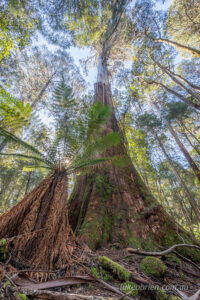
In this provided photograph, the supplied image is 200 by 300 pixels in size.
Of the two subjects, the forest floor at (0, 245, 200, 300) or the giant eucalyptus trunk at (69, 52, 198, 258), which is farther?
the giant eucalyptus trunk at (69, 52, 198, 258)

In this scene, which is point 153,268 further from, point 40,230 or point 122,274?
point 40,230

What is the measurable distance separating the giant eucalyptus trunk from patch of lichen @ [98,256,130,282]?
1.88 feet

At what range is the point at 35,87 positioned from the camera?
1193 cm

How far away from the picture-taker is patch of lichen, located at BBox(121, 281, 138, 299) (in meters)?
0.88

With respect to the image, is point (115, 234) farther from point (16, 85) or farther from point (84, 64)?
point (16, 85)

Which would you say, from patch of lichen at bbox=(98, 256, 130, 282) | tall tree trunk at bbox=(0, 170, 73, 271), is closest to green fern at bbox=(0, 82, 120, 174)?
tall tree trunk at bbox=(0, 170, 73, 271)

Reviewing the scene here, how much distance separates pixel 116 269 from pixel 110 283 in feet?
0.38

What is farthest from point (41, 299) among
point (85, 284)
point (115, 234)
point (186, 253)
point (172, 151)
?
point (172, 151)

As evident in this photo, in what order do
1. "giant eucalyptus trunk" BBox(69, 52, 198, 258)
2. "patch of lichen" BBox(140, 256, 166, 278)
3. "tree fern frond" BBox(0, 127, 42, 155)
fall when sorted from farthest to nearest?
"giant eucalyptus trunk" BBox(69, 52, 198, 258) < "tree fern frond" BBox(0, 127, 42, 155) < "patch of lichen" BBox(140, 256, 166, 278)

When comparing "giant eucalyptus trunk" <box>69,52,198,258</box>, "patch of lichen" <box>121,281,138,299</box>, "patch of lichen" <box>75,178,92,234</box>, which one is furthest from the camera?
"patch of lichen" <box>75,178,92,234</box>

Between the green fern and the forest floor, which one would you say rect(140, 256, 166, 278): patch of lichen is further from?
the green fern

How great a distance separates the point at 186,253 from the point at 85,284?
1611 mm

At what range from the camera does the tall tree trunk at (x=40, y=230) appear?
3.38 ft

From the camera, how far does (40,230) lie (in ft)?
3.86
